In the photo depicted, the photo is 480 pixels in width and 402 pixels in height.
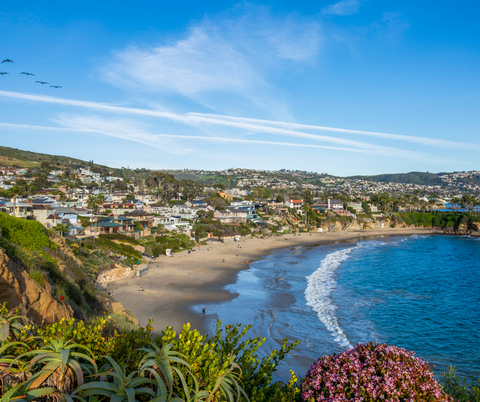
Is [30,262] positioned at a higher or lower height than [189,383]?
lower

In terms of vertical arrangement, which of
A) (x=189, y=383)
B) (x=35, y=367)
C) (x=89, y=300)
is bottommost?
(x=89, y=300)

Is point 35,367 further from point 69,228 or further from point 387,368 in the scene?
point 69,228

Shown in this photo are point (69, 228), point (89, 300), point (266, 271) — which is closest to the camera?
point (89, 300)

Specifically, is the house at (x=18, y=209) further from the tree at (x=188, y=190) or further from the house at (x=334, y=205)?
the house at (x=334, y=205)

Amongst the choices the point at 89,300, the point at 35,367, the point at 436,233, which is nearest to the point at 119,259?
the point at 89,300

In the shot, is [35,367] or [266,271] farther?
[266,271]

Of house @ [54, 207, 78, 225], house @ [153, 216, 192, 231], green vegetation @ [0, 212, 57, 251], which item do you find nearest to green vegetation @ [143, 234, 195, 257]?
house @ [153, 216, 192, 231]

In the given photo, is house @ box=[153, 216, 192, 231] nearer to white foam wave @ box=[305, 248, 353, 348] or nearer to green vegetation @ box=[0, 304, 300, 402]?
white foam wave @ box=[305, 248, 353, 348]
